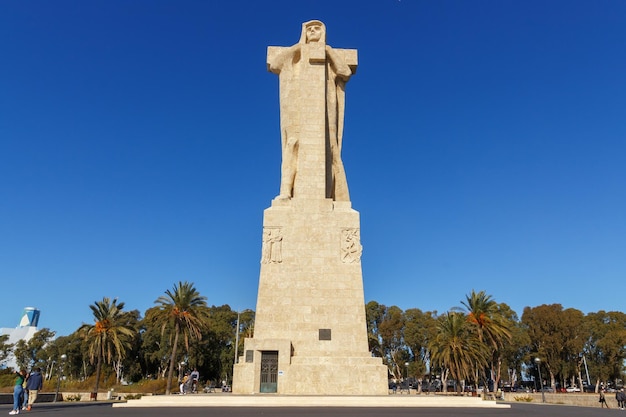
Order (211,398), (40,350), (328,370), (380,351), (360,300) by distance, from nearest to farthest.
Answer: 1. (211,398)
2. (328,370)
3. (360,300)
4. (380,351)
5. (40,350)

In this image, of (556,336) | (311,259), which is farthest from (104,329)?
(556,336)

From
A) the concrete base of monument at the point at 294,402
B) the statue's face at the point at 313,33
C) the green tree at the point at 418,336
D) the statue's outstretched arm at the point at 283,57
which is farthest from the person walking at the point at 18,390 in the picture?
the green tree at the point at 418,336

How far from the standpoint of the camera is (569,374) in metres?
55.0

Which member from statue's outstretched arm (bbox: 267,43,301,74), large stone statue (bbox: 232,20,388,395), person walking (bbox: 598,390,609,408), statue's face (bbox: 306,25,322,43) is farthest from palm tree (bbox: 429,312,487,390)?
statue's face (bbox: 306,25,322,43)

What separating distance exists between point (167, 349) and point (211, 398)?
131 feet

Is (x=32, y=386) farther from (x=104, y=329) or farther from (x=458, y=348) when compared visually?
(x=458, y=348)

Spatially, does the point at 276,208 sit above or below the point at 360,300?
above

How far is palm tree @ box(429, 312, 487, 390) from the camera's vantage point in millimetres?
33000

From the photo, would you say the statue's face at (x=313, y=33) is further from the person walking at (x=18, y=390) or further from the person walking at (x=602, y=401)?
the person walking at (x=602, y=401)

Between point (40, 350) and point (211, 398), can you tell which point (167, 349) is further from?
point (211, 398)

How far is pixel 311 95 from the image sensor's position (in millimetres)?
22859

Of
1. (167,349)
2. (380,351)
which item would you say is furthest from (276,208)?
(380,351)

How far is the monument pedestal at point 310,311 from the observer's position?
1745cm

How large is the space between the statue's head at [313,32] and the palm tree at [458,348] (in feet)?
73.6
